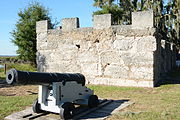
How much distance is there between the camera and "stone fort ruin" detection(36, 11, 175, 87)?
8109 millimetres

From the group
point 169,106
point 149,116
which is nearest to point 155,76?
point 169,106

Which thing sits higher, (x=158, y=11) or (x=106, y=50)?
(x=158, y=11)

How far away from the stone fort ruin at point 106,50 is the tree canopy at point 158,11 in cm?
1231

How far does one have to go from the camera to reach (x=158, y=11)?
70.2 ft

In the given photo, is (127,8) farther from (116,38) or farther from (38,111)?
(38,111)

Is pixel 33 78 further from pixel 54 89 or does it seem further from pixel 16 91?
pixel 16 91

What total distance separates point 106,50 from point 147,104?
3.83m

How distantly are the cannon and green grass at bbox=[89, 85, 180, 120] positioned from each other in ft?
3.14

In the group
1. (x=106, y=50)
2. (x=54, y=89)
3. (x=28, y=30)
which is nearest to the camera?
(x=54, y=89)

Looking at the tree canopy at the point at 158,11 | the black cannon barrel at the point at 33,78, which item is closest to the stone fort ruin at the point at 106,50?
the black cannon barrel at the point at 33,78

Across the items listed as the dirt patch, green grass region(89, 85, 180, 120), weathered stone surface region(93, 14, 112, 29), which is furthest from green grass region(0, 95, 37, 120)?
weathered stone surface region(93, 14, 112, 29)

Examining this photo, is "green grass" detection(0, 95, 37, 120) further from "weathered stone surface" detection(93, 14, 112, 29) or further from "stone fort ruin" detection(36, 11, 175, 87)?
"weathered stone surface" detection(93, 14, 112, 29)

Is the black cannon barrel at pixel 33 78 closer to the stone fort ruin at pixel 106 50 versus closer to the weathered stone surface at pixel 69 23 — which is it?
the stone fort ruin at pixel 106 50

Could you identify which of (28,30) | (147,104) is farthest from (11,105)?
(28,30)
